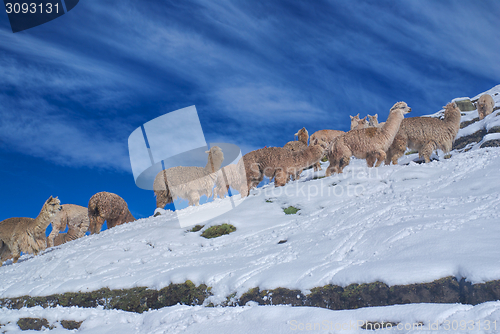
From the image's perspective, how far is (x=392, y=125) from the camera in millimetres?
11961

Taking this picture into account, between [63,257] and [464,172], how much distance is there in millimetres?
11154

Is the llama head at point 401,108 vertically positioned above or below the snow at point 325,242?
above

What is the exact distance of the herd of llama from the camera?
11.8 m

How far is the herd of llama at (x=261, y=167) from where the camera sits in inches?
466

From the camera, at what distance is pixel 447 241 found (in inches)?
183

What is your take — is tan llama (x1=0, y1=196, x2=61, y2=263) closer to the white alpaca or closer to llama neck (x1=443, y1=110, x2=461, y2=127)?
the white alpaca

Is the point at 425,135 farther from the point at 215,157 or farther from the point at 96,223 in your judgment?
the point at 96,223

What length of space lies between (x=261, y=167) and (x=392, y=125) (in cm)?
510

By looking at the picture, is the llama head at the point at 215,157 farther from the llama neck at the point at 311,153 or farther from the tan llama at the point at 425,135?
the tan llama at the point at 425,135

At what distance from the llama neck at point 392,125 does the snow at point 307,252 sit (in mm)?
2162

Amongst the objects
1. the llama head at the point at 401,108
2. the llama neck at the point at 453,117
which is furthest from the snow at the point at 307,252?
the llama neck at the point at 453,117

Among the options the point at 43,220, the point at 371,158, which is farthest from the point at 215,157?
the point at 43,220

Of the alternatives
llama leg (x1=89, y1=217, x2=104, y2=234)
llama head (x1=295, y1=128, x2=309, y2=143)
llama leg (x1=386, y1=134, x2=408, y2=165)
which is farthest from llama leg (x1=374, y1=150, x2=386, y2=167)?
llama leg (x1=89, y1=217, x2=104, y2=234)

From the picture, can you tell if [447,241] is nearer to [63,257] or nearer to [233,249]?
[233,249]
